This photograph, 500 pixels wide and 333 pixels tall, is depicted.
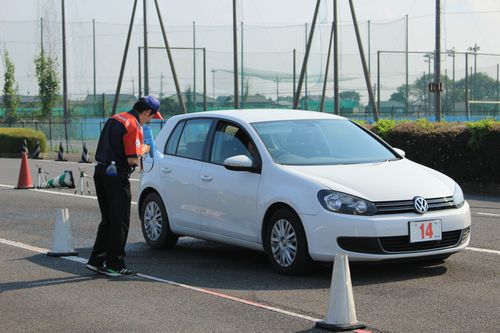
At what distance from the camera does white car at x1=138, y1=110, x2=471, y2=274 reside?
8.49 metres

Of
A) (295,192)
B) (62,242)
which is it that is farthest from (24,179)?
(295,192)

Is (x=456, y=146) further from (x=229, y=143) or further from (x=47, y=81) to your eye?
(x=47, y=81)

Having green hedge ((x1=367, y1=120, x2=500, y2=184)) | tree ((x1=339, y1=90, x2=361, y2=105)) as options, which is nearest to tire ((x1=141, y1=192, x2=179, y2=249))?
green hedge ((x1=367, y1=120, x2=500, y2=184))

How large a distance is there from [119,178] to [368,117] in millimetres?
40387

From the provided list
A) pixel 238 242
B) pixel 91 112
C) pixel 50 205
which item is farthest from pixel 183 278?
pixel 91 112

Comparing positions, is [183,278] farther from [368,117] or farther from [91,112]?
[91,112]

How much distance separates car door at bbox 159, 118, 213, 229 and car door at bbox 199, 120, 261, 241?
0.50ft

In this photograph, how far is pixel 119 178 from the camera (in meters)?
9.23

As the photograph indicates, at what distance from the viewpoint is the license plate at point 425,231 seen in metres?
8.49

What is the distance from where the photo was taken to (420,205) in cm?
857

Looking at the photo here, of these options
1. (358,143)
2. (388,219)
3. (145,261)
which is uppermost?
(358,143)

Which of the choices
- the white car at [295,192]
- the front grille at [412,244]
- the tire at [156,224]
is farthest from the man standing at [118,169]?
the front grille at [412,244]

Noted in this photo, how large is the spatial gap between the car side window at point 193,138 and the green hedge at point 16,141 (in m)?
28.5

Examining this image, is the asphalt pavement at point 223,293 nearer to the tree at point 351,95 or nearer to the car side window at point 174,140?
the car side window at point 174,140
